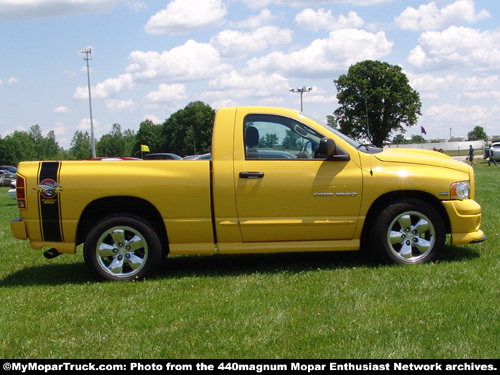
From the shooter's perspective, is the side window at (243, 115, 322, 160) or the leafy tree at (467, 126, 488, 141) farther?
the leafy tree at (467, 126, 488, 141)

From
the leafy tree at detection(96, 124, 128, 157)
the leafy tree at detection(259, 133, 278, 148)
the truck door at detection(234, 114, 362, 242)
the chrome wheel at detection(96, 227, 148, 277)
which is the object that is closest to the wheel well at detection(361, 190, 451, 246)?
the truck door at detection(234, 114, 362, 242)

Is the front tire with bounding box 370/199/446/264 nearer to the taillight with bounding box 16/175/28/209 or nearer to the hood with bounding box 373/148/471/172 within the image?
the hood with bounding box 373/148/471/172

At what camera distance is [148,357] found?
11.7 feet

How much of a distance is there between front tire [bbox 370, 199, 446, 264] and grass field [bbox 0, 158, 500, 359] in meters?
0.19

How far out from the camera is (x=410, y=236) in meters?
5.79

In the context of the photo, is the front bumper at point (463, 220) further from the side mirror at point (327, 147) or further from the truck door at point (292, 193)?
the side mirror at point (327, 147)

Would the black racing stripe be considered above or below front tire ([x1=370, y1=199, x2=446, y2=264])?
above

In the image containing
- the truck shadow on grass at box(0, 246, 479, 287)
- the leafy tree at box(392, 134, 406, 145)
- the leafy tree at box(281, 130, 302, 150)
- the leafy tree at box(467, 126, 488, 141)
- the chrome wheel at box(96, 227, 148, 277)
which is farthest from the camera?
the leafy tree at box(467, 126, 488, 141)

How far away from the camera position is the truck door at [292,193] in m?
5.54

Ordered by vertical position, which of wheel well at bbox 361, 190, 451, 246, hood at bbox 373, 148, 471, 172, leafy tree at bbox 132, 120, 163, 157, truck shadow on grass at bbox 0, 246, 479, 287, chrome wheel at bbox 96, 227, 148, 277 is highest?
leafy tree at bbox 132, 120, 163, 157

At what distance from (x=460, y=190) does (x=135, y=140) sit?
393 ft

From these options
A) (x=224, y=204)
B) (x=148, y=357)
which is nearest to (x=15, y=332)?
(x=148, y=357)

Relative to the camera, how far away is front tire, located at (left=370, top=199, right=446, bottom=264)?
5.68m

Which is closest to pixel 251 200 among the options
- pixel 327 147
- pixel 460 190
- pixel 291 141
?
pixel 291 141
